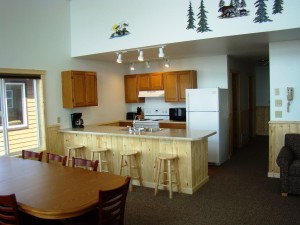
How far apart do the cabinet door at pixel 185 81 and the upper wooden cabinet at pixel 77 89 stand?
212cm

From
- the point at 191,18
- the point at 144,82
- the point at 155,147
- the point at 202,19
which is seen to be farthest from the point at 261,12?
the point at 144,82

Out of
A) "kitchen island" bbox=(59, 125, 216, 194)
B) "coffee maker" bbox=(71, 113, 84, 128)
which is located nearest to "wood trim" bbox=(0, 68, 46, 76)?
"coffee maker" bbox=(71, 113, 84, 128)

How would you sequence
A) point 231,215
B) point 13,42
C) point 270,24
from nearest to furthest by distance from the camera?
point 231,215
point 270,24
point 13,42

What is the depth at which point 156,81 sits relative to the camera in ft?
24.0

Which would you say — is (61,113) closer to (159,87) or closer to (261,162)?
(159,87)

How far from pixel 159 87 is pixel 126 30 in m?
2.33

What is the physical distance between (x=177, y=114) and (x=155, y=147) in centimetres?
245

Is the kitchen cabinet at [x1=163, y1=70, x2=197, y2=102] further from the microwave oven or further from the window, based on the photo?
the window

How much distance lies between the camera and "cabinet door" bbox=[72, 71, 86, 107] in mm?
5809

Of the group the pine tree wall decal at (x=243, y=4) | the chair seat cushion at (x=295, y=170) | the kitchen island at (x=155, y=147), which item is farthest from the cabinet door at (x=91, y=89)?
the chair seat cushion at (x=295, y=170)

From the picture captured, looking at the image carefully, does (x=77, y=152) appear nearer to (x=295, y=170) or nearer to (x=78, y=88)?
(x=78, y=88)

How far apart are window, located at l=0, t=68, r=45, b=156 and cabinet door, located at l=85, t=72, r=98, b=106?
3.20 feet

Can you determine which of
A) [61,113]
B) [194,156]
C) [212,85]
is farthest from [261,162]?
[61,113]

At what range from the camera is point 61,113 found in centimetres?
595
